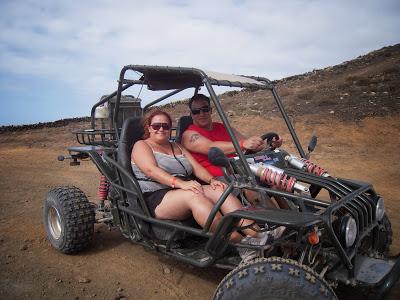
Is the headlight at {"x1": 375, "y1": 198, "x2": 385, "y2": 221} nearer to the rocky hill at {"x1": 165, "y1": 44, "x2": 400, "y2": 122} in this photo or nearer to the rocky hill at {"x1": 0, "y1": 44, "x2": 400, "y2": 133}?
the rocky hill at {"x1": 0, "y1": 44, "x2": 400, "y2": 133}

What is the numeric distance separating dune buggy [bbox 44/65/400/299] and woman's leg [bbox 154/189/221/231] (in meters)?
0.07

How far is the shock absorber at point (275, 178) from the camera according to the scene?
2.75m

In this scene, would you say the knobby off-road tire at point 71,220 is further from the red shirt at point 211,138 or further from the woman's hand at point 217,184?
the woman's hand at point 217,184

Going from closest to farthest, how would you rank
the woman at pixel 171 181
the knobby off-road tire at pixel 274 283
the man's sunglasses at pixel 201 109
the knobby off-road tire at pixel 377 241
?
the knobby off-road tire at pixel 274 283
the woman at pixel 171 181
the knobby off-road tire at pixel 377 241
the man's sunglasses at pixel 201 109

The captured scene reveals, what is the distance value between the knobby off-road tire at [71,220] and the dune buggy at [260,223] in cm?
1

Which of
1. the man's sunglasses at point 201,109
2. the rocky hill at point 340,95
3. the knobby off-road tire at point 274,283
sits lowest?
the knobby off-road tire at point 274,283

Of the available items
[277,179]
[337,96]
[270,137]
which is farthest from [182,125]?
[337,96]

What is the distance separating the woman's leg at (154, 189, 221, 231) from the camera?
2814 mm

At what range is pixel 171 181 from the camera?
10.0ft

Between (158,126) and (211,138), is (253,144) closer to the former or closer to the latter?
(211,138)

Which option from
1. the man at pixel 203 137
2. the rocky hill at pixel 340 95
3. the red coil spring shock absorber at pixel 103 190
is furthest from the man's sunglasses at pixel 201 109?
the rocky hill at pixel 340 95

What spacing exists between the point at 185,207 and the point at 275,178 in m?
0.74

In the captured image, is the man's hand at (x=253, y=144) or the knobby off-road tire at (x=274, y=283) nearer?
the knobby off-road tire at (x=274, y=283)

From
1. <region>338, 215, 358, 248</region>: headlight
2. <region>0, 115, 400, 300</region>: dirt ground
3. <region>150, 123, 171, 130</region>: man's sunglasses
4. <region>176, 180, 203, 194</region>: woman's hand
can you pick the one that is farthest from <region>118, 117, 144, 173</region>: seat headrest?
<region>338, 215, 358, 248</region>: headlight
